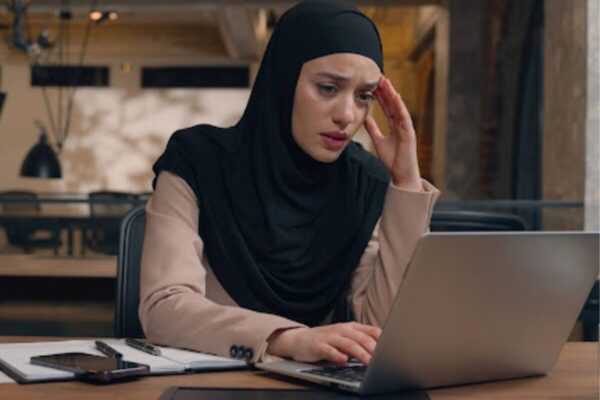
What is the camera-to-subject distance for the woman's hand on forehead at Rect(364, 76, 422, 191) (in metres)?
1.65

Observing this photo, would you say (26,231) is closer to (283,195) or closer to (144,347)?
(283,195)

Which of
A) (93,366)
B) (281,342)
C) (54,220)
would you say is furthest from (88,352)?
(54,220)

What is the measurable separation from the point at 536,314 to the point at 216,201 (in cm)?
62

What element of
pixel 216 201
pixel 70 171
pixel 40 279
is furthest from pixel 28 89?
pixel 216 201

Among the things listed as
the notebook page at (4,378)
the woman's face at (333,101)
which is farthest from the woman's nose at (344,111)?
the notebook page at (4,378)

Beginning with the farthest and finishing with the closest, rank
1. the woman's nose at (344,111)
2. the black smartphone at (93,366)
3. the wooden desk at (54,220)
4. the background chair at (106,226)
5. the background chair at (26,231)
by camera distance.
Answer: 1. the background chair at (26,231)
2. the wooden desk at (54,220)
3. the background chair at (106,226)
4. the woman's nose at (344,111)
5. the black smartphone at (93,366)

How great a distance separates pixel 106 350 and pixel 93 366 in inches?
5.6

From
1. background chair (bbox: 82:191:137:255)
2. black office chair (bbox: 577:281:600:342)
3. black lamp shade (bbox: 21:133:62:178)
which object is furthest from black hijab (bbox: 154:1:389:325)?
background chair (bbox: 82:191:137:255)

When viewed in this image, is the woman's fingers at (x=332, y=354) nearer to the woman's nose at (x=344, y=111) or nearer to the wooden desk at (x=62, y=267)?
the woman's nose at (x=344, y=111)

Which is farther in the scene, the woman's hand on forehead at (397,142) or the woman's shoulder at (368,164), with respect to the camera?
the woman's shoulder at (368,164)

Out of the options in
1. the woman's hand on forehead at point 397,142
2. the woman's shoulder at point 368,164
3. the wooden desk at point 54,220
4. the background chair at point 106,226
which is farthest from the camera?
the wooden desk at point 54,220

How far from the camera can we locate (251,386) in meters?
1.23

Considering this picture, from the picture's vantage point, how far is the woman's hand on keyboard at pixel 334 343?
4.12 feet

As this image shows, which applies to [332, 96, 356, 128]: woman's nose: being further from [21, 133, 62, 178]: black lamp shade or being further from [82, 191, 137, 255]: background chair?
[82, 191, 137, 255]: background chair
